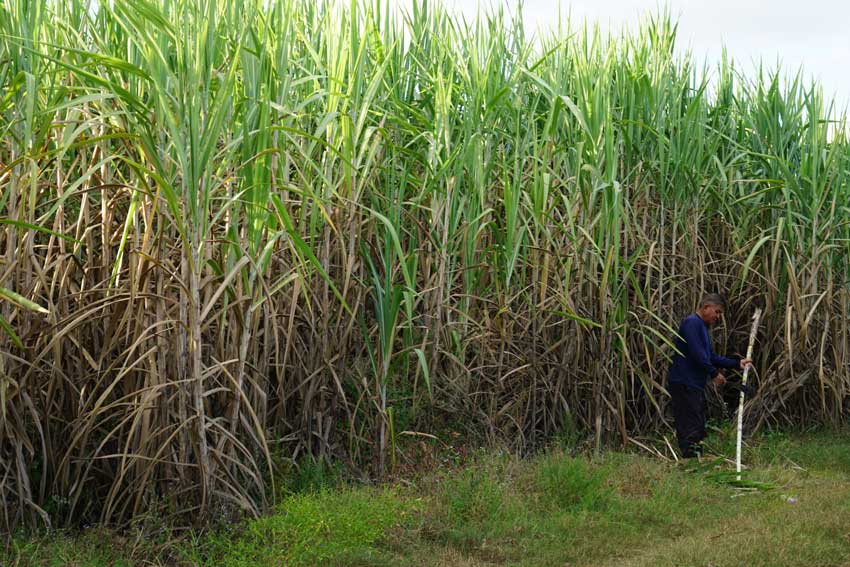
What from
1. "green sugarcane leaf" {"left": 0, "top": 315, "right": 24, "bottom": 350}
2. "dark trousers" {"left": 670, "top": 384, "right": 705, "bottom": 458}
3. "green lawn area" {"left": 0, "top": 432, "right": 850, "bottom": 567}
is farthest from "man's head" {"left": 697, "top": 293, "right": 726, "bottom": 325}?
"green sugarcane leaf" {"left": 0, "top": 315, "right": 24, "bottom": 350}

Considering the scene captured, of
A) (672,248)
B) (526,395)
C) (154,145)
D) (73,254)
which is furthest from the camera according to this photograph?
(672,248)

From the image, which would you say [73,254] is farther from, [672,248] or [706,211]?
[706,211]

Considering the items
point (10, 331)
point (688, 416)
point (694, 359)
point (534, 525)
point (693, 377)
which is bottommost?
point (534, 525)

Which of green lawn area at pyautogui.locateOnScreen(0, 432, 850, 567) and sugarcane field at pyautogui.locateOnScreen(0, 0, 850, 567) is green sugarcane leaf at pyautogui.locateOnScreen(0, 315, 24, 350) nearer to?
sugarcane field at pyautogui.locateOnScreen(0, 0, 850, 567)

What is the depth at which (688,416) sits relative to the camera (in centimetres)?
609

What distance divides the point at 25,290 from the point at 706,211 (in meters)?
4.95

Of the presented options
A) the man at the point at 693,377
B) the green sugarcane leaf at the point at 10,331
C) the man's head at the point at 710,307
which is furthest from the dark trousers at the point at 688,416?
the green sugarcane leaf at the point at 10,331

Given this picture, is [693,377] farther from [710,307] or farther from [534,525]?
[534,525]

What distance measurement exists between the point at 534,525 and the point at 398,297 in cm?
127

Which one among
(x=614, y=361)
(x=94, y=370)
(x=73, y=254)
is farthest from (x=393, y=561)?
(x=614, y=361)

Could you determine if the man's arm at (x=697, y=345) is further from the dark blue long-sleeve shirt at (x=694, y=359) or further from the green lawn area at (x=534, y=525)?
the green lawn area at (x=534, y=525)

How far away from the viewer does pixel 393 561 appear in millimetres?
3844

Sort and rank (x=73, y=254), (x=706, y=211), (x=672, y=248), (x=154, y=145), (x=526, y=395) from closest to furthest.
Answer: (x=154, y=145) → (x=73, y=254) → (x=526, y=395) → (x=672, y=248) → (x=706, y=211)

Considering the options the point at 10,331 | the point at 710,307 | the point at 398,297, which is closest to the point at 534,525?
the point at 398,297
